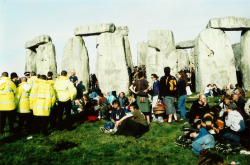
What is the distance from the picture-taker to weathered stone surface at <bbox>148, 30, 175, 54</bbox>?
14.2 m

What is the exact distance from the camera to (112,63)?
1487 centimetres

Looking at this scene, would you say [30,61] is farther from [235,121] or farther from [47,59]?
[235,121]

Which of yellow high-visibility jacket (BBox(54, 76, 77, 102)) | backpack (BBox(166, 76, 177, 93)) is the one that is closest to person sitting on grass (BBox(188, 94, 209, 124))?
backpack (BBox(166, 76, 177, 93))

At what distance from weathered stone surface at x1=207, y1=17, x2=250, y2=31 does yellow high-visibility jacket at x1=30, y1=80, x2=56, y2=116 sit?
35.4ft

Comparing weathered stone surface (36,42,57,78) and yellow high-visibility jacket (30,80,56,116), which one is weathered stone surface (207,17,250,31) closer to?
weathered stone surface (36,42,57,78)

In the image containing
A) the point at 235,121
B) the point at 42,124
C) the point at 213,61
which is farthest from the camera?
the point at 213,61

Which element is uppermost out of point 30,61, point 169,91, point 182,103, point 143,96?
point 30,61

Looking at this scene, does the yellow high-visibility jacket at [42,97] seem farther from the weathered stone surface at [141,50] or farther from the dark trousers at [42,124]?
the weathered stone surface at [141,50]

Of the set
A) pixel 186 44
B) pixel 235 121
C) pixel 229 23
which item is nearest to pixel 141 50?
pixel 186 44

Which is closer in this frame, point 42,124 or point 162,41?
point 42,124

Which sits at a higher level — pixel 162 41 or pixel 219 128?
pixel 162 41

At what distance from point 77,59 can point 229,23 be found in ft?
31.1

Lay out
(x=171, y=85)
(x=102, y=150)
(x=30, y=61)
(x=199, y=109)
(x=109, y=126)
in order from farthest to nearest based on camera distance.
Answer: (x=30, y=61)
(x=171, y=85)
(x=109, y=126)
(x=199, y=109)
(x=102, y=150)

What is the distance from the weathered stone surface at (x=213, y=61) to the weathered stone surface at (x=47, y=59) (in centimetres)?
956
